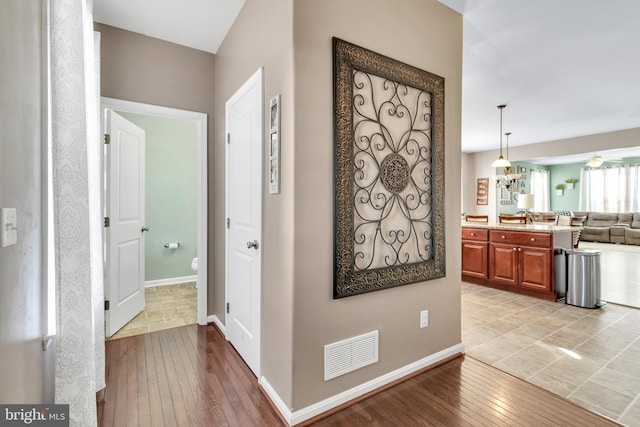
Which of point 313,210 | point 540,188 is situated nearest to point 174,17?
point 313,210

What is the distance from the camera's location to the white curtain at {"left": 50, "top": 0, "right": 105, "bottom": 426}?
1.39 metres

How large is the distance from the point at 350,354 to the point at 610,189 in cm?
1229

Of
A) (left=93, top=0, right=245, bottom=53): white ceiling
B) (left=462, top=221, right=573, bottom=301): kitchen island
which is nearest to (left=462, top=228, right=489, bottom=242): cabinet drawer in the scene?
(left=462, top=221, right=573, bottom=301): kitchen island

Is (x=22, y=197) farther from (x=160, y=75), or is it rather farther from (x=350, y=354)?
(x=160, y=75)

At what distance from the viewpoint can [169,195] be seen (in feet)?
15.1

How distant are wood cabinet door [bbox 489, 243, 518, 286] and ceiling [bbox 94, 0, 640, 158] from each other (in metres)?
2.19

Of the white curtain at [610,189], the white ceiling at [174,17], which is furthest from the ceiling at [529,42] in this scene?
the white curtain at [610,189]

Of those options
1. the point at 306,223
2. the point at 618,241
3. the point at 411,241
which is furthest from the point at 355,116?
the point at 618,241

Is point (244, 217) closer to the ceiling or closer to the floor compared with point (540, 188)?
closer to the floor

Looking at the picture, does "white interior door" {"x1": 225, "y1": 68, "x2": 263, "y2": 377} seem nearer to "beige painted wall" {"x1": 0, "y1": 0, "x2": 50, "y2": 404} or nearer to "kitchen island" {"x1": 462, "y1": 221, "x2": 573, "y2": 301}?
"beige painted wall" {"x1": 0, "y1": 0, "x2": 50, "y2": 404}

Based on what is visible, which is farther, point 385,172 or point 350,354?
point 385,172

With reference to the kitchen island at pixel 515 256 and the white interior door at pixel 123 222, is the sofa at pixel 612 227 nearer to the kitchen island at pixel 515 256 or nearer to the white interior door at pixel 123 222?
the kitchen island at pixel 515 256

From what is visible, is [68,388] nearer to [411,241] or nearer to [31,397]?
[31,397]

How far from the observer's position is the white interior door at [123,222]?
9.38 ft
